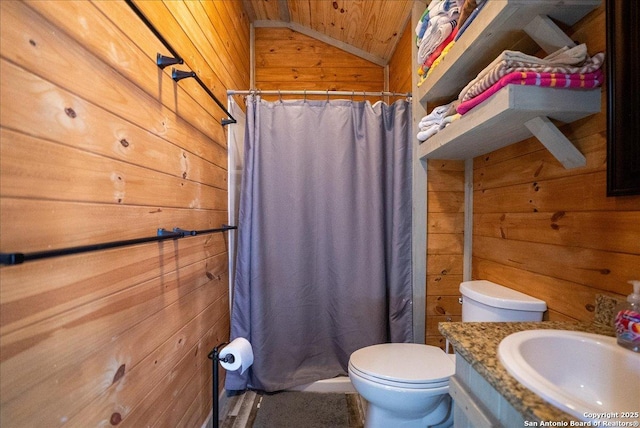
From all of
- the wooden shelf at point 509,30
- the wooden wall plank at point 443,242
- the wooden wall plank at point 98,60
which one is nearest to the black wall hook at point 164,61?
the wooden wall plank at point 98,60

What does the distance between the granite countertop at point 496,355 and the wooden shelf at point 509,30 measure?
919 millimetres

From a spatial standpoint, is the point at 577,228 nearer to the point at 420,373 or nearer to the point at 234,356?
the point at 420,373

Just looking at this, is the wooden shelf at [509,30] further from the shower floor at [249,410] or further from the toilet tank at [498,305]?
the shower floor at [249,410]

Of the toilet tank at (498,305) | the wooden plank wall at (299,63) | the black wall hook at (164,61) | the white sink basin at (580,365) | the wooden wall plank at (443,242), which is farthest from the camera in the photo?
the wooden plank wall at (299,63)

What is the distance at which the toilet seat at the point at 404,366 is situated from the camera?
1.07m

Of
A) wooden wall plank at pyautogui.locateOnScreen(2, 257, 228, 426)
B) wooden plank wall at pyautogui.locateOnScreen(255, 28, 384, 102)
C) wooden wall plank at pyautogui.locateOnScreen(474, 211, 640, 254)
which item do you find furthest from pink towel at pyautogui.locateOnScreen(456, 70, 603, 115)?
wooden plank wall at pyautogui.locateOnScreen(255, 28, 384, 102)

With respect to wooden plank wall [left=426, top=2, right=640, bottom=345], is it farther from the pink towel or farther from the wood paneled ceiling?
the wood paneled ceiling

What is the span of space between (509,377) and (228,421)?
4.97 feet

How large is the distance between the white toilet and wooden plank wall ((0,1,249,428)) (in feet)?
2.61

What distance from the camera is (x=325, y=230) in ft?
5.61

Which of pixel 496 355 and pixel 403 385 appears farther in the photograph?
pixel 403 385

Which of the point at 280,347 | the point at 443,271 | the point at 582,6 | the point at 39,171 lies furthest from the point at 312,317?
the point at 582,6

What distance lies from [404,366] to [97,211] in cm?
126

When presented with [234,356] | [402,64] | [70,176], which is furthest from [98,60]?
[402,64]
